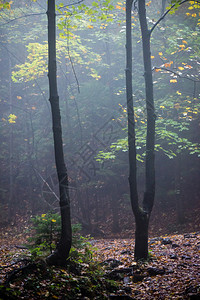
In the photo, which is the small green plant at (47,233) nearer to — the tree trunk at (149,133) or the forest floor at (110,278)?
the forest floor at (110,278)

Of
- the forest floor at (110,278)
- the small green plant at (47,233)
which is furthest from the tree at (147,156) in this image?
the small green plant at (47,233)

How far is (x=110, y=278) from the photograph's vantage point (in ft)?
18.3

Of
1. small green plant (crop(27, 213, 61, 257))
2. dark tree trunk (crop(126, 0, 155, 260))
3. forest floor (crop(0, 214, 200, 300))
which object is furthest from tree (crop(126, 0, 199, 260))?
small green plant (crop(27, 213, 61, 257))

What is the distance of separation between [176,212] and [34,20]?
60.0 ft

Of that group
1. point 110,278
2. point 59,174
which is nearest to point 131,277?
point 110,278

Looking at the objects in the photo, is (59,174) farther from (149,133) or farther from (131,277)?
(149,133)

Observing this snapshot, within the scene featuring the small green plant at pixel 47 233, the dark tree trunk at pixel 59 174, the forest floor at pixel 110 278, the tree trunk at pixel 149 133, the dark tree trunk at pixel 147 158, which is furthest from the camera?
the tree trunk at pixel 149 133

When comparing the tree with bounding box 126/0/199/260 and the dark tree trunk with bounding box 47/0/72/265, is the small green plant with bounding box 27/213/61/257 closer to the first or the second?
the dark tree trunk with bounding box 47/0/72/265

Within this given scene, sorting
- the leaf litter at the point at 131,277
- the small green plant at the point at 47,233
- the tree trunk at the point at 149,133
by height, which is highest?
the tree trunk at the point at 149,133

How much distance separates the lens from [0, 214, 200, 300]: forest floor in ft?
13.1

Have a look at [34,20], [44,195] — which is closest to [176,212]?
[44,195]

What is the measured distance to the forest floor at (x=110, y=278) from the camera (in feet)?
13.1

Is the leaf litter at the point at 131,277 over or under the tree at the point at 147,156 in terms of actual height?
under

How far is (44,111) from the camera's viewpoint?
1991 centimetres
